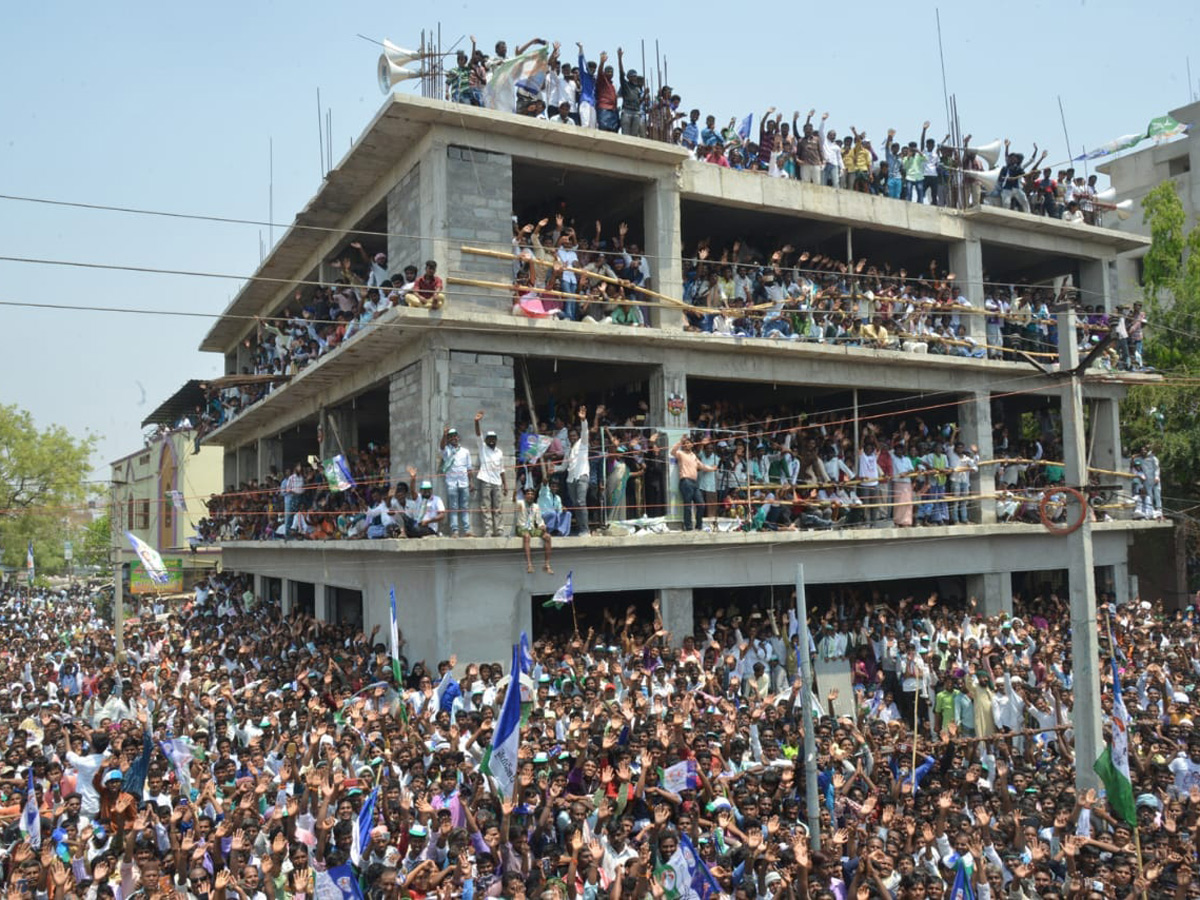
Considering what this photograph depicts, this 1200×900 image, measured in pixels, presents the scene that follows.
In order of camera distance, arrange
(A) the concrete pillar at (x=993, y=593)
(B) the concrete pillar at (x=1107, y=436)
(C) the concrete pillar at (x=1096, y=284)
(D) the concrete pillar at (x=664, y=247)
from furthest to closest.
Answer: (C) the concrete pillar at (x=1096, y=284) < (B) the concrete pillar at (x=1107, y=436) < (A) the concrete pillar at (x=993, y=593) < (D) the concrete pillar at (x=664, y=247)

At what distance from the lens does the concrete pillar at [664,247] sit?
17719mm

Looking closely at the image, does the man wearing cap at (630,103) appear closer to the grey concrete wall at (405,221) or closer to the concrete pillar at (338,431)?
the grey concrete wall at (405,221)

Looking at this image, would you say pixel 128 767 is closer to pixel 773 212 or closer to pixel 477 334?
pixel 477 334

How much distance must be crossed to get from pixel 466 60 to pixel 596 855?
12497mm

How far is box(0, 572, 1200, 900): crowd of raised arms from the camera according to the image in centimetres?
793

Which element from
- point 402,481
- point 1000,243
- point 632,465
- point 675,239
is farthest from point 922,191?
point 402,481

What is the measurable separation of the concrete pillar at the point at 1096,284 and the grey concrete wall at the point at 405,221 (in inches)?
636

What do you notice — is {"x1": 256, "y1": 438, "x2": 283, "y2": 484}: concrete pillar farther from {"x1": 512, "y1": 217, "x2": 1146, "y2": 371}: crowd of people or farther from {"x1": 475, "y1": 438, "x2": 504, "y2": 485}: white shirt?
{"x1": 475, "y1": 438, "x2": 504, "y2": 485}: white shirt

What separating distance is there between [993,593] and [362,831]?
15.3m

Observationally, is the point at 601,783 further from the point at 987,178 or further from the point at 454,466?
the point at 987,178

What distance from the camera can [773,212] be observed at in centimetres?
1969

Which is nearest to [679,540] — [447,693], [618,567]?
[618,567]

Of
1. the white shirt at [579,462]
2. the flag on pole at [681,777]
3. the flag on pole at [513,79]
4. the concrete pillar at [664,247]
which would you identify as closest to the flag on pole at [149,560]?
the white shirt at [579,462]

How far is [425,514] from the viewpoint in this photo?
49.0 feet
